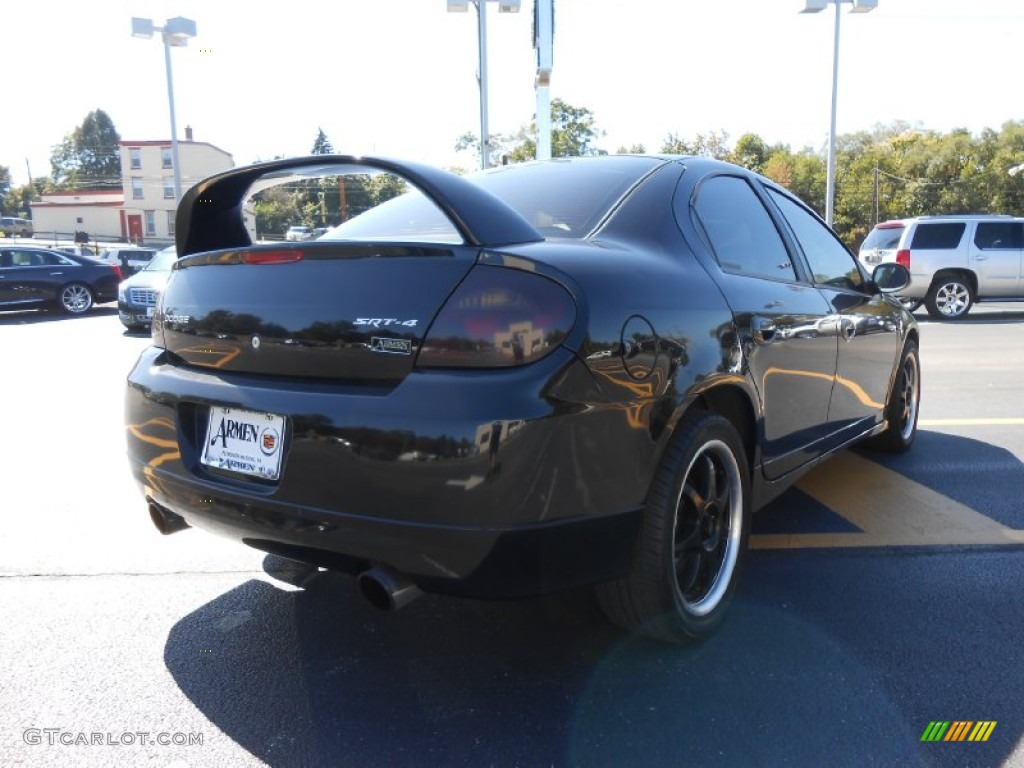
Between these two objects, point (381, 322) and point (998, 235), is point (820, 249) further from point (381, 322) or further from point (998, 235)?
point (998, 235)

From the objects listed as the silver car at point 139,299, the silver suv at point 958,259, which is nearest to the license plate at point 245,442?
the silver car at point 139,299

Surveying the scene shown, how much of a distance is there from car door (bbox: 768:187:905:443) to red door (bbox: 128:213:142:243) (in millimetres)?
69014

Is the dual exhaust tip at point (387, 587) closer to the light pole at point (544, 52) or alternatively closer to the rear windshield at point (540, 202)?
the rear windshield at point (540, 202)

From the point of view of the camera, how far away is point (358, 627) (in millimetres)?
2762

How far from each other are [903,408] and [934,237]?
11.1m

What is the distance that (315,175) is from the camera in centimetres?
281

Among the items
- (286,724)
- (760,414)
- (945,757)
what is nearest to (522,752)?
(286,724)

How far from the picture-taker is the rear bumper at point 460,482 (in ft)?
6.52

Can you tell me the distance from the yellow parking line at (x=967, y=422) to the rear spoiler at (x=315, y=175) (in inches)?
176

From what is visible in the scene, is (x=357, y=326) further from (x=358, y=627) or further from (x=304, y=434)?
(x=358, y=627)

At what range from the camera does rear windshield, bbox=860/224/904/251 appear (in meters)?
14.5

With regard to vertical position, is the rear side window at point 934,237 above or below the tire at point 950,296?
above

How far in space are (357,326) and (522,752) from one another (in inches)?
45.7

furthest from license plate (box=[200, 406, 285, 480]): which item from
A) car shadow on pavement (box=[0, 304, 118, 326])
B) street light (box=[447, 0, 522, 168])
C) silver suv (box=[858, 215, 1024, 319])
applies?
street light (box=[447, 0, 522, 168])
